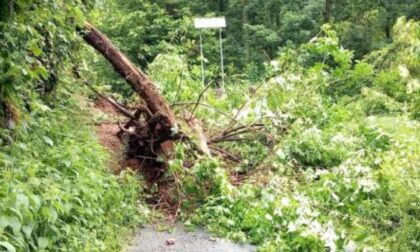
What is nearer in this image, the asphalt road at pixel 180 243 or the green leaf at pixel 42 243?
the green leaf at pixel 42 243

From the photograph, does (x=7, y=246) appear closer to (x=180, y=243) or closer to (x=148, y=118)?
(x=180, y=243)

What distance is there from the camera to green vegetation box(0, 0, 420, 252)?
10.9 ft

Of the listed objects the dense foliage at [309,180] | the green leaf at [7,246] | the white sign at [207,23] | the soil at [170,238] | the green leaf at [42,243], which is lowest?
the soil at [170,238]

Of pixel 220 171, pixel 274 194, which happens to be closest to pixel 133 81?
pixel 220 171

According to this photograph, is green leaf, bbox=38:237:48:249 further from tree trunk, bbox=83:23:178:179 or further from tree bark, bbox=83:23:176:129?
tree bark, bbox=83:23:176:129

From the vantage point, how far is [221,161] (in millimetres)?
5777

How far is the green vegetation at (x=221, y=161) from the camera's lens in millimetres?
3328

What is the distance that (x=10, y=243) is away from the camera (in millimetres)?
2480

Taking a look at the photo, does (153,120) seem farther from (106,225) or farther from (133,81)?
(106,225)

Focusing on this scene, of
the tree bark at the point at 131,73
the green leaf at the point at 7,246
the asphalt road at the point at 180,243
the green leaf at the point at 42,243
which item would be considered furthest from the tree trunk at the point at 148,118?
the green leaf at the point at 7,246

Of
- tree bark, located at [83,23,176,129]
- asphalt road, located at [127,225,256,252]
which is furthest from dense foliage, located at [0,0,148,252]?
tree bark, located at [83,23,176,129]

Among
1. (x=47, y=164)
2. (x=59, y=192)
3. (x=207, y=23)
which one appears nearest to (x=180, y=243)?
(x=47, y=164)

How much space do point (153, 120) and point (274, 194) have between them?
67.3 inches

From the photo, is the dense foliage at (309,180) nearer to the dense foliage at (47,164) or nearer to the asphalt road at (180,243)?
the asphalt road at (180,243)
